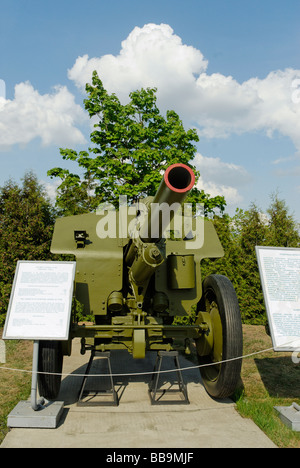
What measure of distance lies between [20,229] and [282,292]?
687 cm

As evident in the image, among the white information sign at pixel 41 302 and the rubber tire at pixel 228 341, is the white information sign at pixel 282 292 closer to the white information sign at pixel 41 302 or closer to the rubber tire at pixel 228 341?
the rubber tire at pixel 228 341

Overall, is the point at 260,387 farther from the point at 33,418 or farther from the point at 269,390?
the point at 33,418

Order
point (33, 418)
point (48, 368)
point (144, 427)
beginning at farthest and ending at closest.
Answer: point (48, 368), point (144, 427), point (33, 418)

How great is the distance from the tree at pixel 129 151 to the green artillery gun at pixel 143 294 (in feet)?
14.7

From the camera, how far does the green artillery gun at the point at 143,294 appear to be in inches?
171

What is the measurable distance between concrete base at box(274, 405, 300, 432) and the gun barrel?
2.25 metres

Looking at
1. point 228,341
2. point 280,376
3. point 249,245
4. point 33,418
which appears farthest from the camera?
point 249,245

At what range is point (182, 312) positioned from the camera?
5.30 m

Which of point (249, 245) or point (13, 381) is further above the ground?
point (249, 245)

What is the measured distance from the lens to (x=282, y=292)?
4031mm

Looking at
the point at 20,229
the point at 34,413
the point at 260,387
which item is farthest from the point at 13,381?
the point at 20,229
